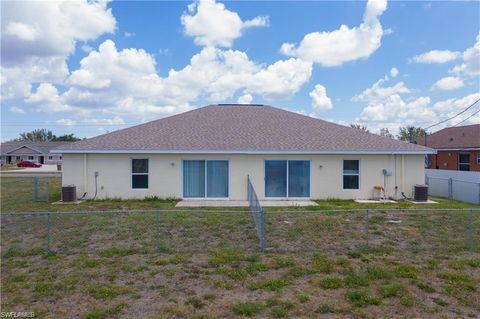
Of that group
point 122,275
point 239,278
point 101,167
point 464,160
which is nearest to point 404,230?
point 239,278

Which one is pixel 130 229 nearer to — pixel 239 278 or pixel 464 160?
pixel 239 278

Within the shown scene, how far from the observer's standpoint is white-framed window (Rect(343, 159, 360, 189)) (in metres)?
16.7

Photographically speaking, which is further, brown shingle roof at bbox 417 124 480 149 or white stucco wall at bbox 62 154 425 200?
brown shingle roof at bbox 417 124 480 149

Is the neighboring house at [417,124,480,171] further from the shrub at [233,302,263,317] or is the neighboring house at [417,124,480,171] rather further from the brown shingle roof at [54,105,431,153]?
the shrub at [233,302,263,317]

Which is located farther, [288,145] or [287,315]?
[288,145]

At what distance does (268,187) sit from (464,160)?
22.0 m

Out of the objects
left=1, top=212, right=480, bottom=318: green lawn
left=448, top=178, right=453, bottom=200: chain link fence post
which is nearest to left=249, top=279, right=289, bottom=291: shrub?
left=1, top=212, right=480, bottom=318: green lawn

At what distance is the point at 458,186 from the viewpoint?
17.3 meters

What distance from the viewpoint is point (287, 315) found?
525cm

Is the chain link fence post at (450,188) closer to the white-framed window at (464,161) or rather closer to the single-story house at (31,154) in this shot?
the white-framed window at (464,161)

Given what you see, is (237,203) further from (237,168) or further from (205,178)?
(205,178)

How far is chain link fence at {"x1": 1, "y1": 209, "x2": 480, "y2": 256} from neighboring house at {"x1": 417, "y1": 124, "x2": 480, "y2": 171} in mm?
18734

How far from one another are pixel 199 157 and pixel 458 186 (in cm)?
1334

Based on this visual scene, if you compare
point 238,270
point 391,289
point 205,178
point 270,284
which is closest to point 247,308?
point 270,284
